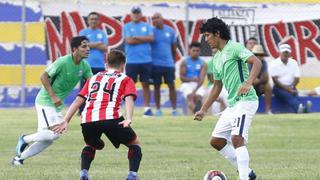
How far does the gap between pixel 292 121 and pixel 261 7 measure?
461 centimetres

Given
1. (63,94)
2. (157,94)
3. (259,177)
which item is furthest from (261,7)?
(259,177)

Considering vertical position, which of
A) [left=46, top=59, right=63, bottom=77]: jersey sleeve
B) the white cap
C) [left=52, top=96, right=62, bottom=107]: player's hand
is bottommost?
the white cap

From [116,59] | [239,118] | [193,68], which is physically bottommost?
[193,68]

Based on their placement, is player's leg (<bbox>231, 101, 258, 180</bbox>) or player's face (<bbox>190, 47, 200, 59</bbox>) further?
player's face (<bbox>190, 47, 200, 59</bbox>)

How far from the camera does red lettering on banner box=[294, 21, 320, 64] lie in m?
25.1

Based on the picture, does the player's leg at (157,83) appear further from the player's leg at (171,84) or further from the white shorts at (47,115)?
the white shorts at (47,115)

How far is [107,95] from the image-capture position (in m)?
11.2

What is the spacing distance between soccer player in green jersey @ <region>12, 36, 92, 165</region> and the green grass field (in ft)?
0.85

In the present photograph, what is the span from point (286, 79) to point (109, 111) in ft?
40.6

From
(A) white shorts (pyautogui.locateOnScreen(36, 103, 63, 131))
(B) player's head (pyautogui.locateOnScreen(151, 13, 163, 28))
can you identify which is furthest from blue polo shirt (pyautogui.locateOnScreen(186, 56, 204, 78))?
(A) white shorts (pyautogui.locateOnScreen(36, 103, 63, 131))

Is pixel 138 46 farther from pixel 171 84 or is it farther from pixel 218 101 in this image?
pixel 218 101

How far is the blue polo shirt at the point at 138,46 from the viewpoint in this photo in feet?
72.6

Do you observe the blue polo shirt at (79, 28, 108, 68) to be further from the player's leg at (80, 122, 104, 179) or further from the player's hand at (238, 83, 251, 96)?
the player's hand at (238, 83, 251, 96)

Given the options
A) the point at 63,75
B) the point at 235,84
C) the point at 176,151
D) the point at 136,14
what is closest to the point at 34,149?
the point at 63,75
